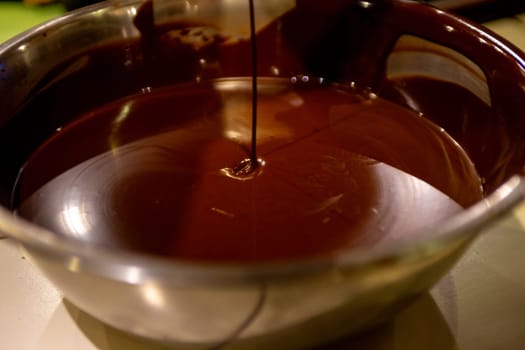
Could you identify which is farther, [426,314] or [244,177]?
[244,177]

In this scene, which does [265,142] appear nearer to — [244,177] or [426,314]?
[244,177]

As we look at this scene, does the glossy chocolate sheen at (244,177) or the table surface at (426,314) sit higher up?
the glossy chocolate sheen at (244,177)

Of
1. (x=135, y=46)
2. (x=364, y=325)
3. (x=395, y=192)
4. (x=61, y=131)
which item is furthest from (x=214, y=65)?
(x=364, y=325)

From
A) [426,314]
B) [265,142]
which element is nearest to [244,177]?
[265,142]

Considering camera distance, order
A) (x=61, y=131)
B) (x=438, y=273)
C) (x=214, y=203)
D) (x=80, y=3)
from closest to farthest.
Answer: (x=438, y=273) < (x=214, y=203) < (x=61, y=131) < (x=80, y=3)

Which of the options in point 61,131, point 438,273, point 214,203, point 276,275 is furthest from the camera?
point 61,131

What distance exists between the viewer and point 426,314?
73 centimetres

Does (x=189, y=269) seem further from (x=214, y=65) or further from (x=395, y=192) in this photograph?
(x=214, y=65)

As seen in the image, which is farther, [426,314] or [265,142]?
[265,142]

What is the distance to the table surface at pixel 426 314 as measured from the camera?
70 centimetres

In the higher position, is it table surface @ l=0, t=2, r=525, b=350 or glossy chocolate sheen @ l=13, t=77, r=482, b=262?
glossy chocolate sheen @ l=13, t=77, r=482, b=262

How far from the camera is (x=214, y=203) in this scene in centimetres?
80

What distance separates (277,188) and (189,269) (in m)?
0.40

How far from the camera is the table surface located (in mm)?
699
